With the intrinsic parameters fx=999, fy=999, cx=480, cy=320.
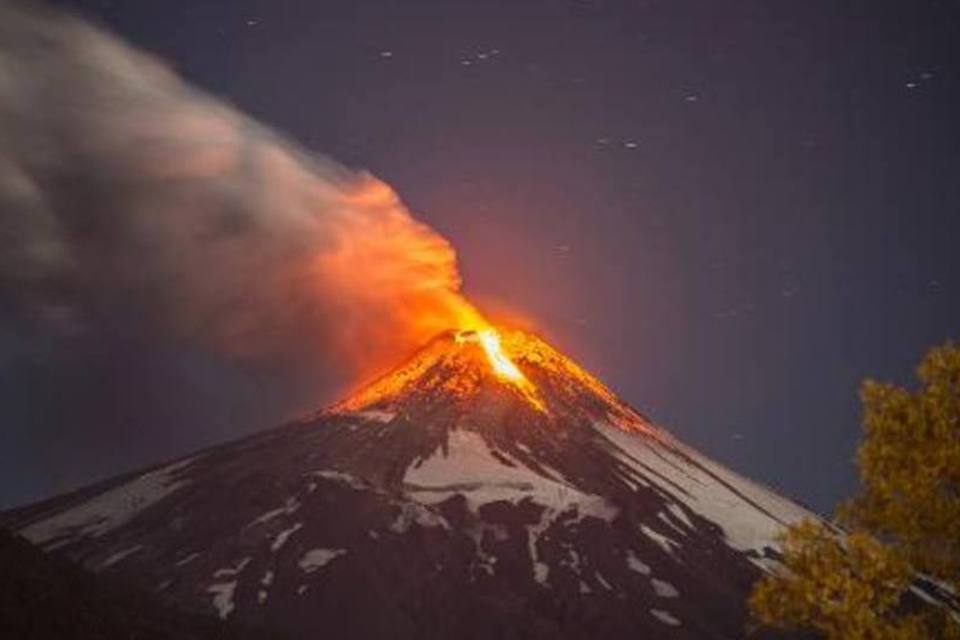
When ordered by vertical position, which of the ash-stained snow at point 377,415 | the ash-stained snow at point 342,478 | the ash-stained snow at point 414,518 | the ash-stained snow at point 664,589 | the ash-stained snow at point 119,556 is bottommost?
the ash-stained snow at point 664,589

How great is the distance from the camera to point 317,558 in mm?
106562

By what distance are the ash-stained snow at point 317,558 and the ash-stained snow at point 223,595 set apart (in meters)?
7.60

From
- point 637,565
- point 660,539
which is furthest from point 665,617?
point 660,539

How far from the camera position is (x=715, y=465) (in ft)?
615

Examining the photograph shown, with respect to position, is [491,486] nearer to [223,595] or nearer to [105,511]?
[223,595]

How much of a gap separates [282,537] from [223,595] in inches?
710

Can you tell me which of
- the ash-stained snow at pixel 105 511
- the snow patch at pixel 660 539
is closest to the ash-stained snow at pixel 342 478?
the ash-stained snow at pixel 105 511

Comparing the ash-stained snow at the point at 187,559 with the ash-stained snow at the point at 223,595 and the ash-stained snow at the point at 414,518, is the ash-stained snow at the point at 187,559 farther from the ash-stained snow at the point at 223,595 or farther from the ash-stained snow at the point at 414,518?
the ash-stained snow at the point at 414,518

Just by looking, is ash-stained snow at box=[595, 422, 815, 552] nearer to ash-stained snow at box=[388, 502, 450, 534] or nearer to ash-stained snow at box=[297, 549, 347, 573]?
ash-stained snow at box=[388, 502, 450, 534]

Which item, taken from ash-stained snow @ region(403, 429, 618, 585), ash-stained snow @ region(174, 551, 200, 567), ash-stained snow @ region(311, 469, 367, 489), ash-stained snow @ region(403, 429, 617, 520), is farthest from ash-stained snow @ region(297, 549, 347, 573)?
ash-stained snow @ region(311, 469, 367, 489)

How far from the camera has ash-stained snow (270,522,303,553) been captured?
111 meters

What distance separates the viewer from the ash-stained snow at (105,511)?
12669 cm

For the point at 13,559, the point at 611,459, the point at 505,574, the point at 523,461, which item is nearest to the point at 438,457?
the point at 523,461

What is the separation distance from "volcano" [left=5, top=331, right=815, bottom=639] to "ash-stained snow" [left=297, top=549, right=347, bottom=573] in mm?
241
